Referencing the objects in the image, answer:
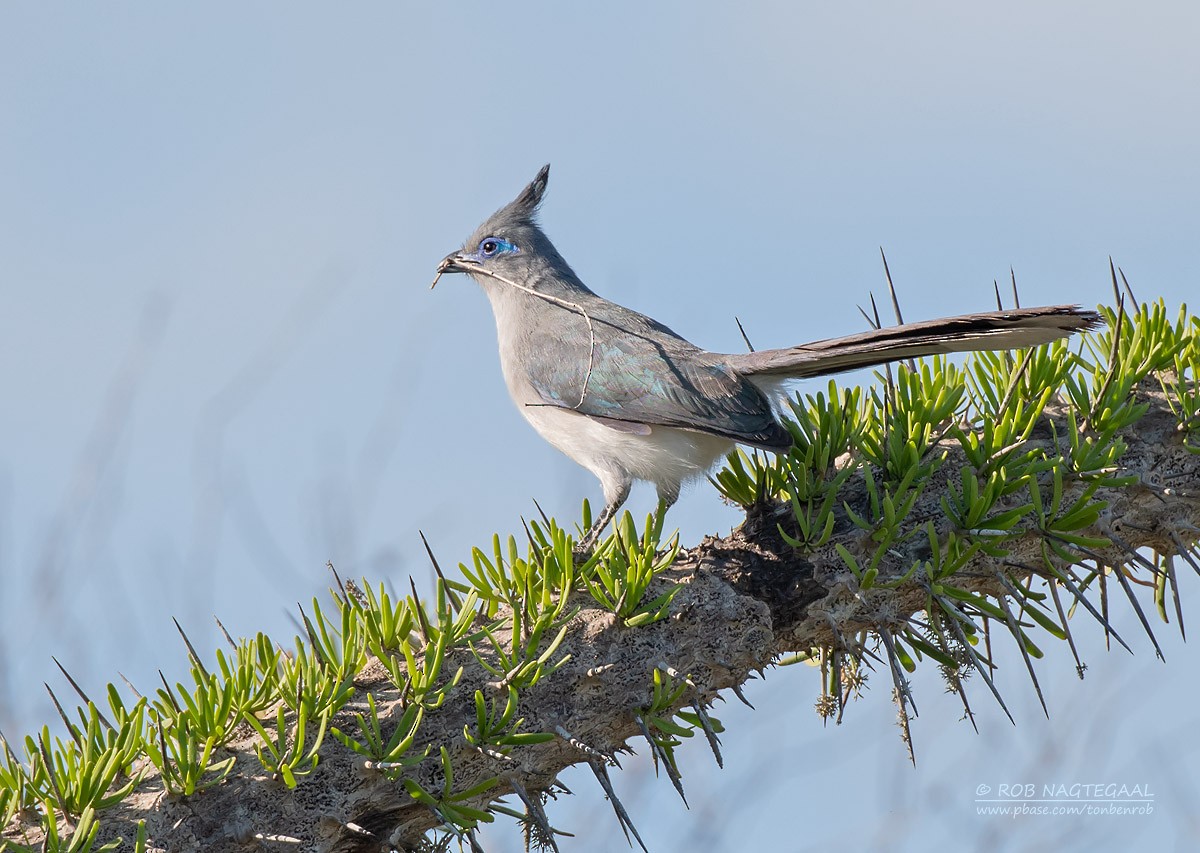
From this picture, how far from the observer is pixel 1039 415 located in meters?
3.50

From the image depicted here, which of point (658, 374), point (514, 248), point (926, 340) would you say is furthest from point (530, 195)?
point (926, 340)

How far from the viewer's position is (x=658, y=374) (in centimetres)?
459

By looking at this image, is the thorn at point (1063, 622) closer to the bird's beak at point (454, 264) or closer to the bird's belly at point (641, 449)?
the bird's belly at point (641, 449)

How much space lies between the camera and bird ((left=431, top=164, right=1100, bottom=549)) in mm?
3674

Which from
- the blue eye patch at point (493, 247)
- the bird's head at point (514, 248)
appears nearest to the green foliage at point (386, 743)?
the bird's head at point (514, 248)

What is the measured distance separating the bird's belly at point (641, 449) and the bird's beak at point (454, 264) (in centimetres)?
155

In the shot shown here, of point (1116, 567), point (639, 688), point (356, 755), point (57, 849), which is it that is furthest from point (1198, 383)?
point (57, 849)

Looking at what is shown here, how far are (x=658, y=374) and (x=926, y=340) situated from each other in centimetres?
119

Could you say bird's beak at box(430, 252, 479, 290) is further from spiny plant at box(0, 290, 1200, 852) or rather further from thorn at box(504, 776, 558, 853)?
thorn at box(504, 776, 558, 853)

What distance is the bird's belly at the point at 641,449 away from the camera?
4520 millimetres

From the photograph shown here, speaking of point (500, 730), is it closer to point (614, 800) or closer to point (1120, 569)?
point (614, 800)

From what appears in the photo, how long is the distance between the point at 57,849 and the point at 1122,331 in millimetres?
3290

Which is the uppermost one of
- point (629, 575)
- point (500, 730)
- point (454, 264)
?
point (454, 264)

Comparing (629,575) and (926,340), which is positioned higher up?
(926,340)
